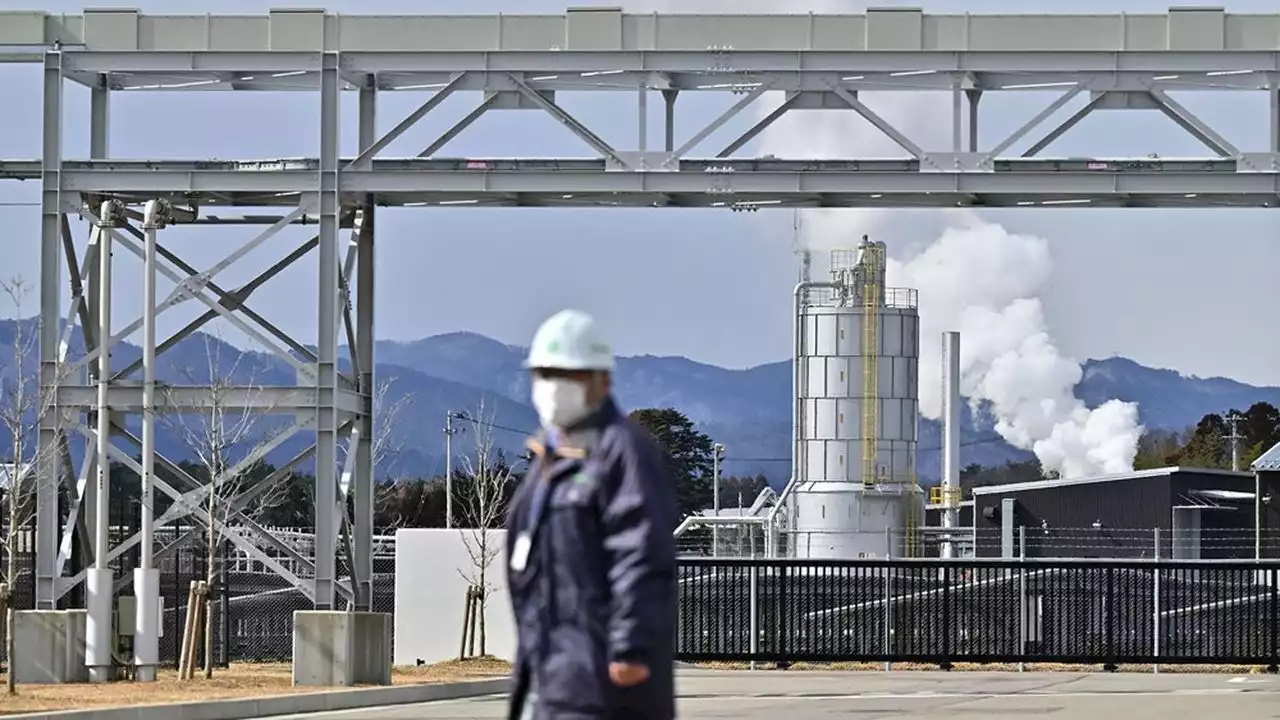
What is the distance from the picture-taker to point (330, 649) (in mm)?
26438

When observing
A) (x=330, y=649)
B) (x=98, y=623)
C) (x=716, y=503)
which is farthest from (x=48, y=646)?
(x=716, y=503)

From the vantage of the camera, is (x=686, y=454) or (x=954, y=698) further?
(x=686, y=454)

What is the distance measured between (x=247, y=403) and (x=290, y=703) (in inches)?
179

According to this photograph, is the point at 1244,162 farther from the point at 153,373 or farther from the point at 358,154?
the point at 153,373

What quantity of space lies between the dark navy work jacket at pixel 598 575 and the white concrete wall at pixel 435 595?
28326 mm

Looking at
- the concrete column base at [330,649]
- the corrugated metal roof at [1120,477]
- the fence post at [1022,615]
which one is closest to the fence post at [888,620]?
the fence post at [1022,615]

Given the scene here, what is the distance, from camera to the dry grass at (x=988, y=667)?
36125 mm

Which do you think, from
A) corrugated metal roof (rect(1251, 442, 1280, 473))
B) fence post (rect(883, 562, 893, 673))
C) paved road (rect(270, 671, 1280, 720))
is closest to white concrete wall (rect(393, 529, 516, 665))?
paved road (rect(270, 671, 1280, 720))

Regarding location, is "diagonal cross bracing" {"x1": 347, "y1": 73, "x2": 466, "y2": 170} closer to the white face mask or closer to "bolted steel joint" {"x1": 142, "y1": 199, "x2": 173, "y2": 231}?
"bolted steel joint" {"x1": 142, "y1": 199, "x2": 173, "y2": 231}

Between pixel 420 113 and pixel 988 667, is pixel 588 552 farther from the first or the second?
pixel 988 667

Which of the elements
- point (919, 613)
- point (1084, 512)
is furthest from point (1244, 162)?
point (1084, 512)

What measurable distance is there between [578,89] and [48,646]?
8651mm

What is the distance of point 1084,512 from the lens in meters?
74.8

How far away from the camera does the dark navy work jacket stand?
7.02 m
